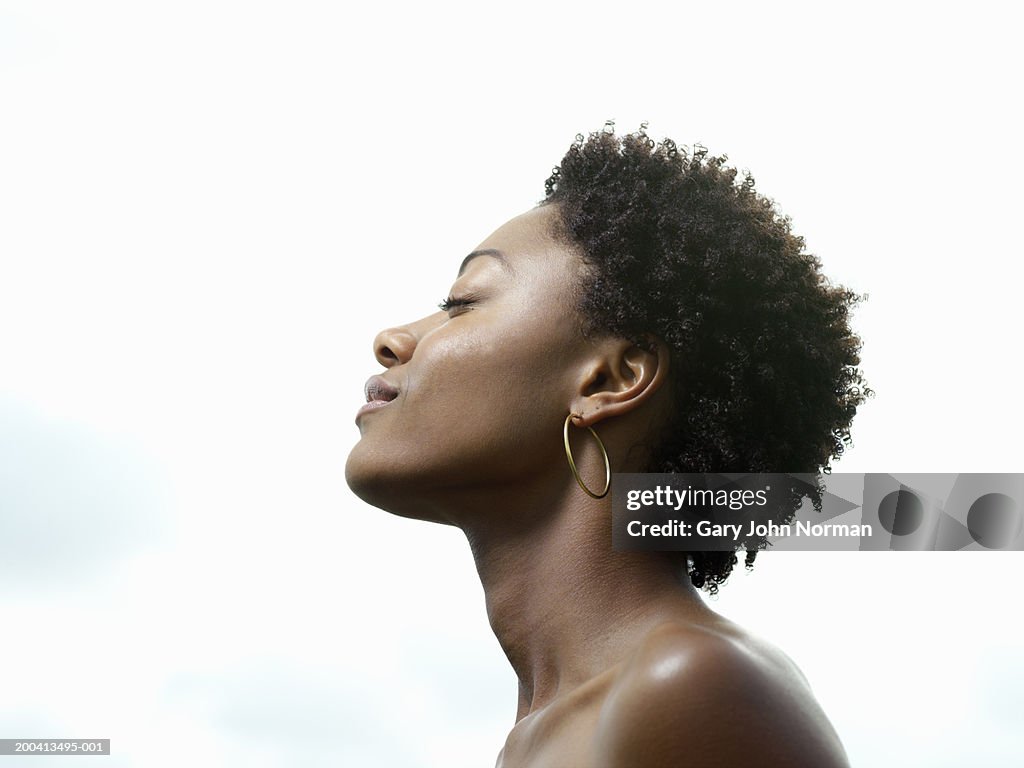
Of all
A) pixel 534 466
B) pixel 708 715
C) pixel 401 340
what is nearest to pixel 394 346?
pixel 401 340

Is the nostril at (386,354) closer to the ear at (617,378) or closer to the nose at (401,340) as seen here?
the nose at (401,340)

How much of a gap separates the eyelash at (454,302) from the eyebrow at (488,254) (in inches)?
4.5

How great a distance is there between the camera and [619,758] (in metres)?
2.42

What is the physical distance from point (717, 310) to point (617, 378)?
12.1 inches

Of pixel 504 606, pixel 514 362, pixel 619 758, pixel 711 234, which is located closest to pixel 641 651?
pixel 619 758

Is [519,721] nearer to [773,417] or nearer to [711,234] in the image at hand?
[773,417]

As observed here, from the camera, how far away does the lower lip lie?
10.5ft

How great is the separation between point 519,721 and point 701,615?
520mm

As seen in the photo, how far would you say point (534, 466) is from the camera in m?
3.05

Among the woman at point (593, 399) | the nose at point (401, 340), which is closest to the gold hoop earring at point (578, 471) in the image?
the woman at point (593, 399)

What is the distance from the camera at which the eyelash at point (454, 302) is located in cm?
328

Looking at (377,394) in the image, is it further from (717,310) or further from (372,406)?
(717,310)

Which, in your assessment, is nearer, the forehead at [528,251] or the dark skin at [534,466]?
the dark skin at [534,466]

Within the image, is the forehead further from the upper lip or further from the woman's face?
the upper lip
